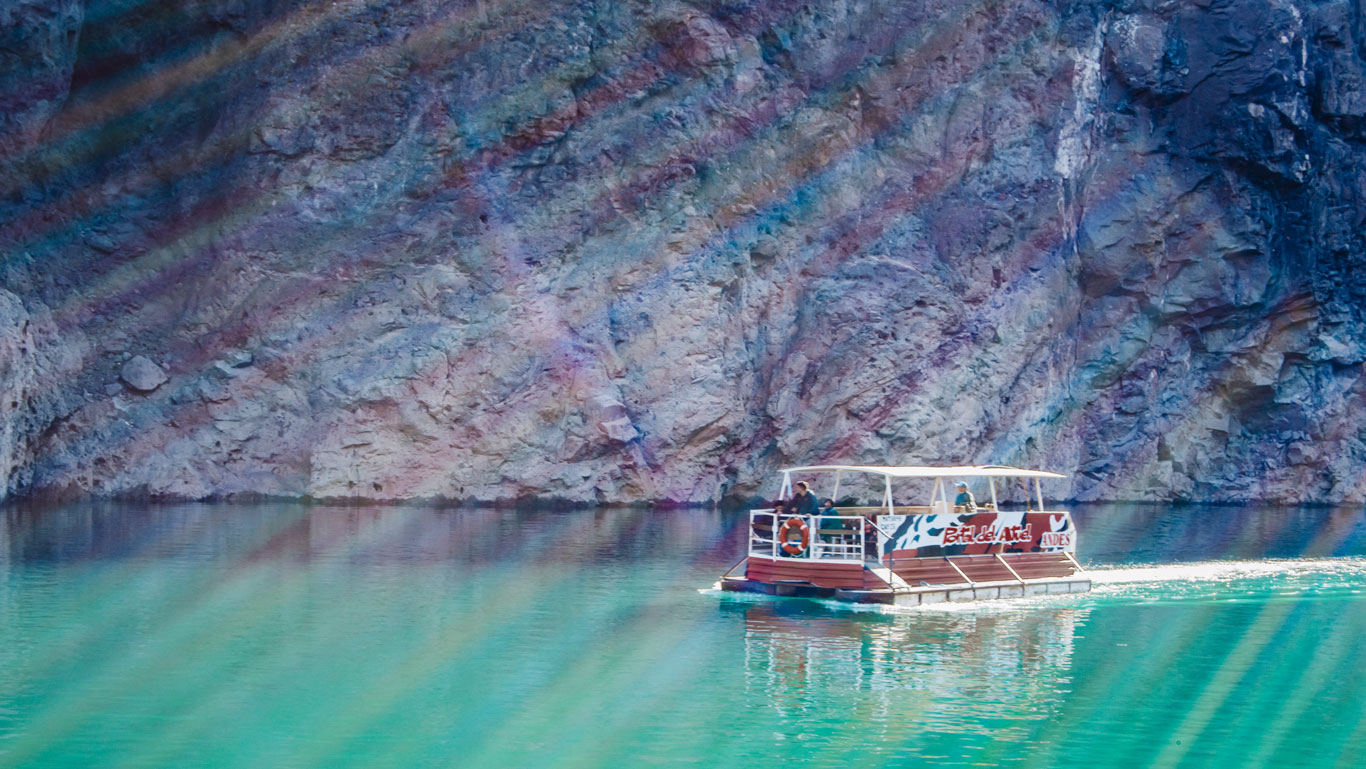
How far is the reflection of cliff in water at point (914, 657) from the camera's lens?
2025 centimetres

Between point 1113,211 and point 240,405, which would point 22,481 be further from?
point 1113,211

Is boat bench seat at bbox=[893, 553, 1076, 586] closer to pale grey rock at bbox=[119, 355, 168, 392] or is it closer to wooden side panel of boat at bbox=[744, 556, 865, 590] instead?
wooden side panel of boat at bbox=[744, 556, 865, 590]

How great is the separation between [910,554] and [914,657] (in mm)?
7855

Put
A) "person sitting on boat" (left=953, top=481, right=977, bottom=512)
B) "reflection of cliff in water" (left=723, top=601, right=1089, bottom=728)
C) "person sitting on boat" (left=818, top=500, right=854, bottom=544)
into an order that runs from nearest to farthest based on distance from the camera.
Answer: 1. "reflection of cliff in water" (left=723, top=601, right=1089, bottom=728)
2. "person sitting on boat" (left=818, top=500, right=854, bottom=544)
3. "person sitting on boat" (left=953, top=481, right=977, bottom=512)

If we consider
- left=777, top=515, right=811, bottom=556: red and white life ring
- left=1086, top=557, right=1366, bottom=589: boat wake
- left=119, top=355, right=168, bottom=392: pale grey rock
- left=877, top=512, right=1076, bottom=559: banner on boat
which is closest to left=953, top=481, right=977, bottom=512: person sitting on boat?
left=877, top=512, right=1076, bottom=559: banner on boat

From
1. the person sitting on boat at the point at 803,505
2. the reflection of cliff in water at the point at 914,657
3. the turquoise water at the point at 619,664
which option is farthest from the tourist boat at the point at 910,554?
the reflection of cliff in water at the point at 914,657

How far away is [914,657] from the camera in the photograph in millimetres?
23672

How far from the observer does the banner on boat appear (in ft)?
102

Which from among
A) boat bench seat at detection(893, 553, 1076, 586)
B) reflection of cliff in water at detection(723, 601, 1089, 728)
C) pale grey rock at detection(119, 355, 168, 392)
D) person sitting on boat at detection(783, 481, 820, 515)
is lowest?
reflection of cliff in water at detection(723, 601, 1089, 728)

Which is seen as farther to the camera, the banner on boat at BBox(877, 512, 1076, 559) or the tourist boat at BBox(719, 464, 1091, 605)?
the banner on boat at BBox(877, 512, 1076, 559)

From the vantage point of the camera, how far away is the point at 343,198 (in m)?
59.5

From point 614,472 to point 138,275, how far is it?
21355mm

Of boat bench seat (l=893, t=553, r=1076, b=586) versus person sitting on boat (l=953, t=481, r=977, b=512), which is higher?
person sitting on boat (l=953, t=481, r=977, b=512)

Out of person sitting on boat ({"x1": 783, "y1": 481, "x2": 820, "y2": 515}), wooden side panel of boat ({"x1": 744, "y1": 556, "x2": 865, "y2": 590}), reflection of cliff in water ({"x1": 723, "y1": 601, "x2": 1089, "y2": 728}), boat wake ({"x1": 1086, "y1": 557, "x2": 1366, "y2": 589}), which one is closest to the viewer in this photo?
reflection of cliff in water ({"x1": 723, "y1": 601, "x2": 1089, "y2": 728})
